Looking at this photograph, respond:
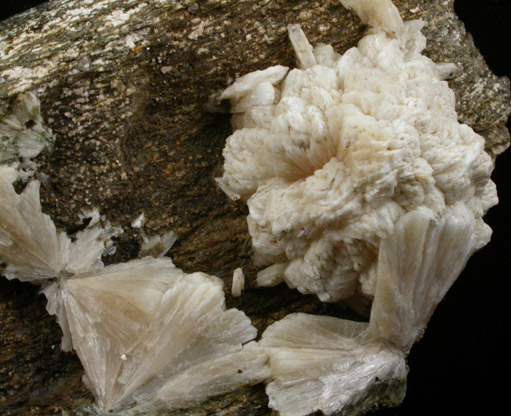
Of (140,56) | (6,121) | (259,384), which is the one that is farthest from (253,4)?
(259,384)

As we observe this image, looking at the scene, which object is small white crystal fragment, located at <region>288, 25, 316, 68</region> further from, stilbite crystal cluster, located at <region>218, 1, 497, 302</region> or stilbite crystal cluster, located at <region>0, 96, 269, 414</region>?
stilbite crystal cluster, located at <region>0, 96, 269, 414</region>

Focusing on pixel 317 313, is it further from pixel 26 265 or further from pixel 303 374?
pixel 26 265

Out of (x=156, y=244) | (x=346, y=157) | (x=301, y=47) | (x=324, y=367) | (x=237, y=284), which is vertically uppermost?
A: (x=301, y=47)

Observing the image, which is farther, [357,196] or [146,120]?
[146,120]

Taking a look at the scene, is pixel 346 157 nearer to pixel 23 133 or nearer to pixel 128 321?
pixel 128 321

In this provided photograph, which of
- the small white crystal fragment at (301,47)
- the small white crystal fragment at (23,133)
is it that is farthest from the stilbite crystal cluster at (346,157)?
the small white crystal fragment at (23,133)

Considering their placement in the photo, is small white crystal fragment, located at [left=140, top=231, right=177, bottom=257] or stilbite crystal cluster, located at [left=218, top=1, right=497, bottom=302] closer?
stilbite crystal cluster, located at [left=218, top=1, right=497, bottom=302]

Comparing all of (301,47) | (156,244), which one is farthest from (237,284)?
(301,47)

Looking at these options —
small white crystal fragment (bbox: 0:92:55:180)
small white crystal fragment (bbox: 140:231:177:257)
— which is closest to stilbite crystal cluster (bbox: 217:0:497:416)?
small white crystal fragment (bbox: 140:231:177:257)
